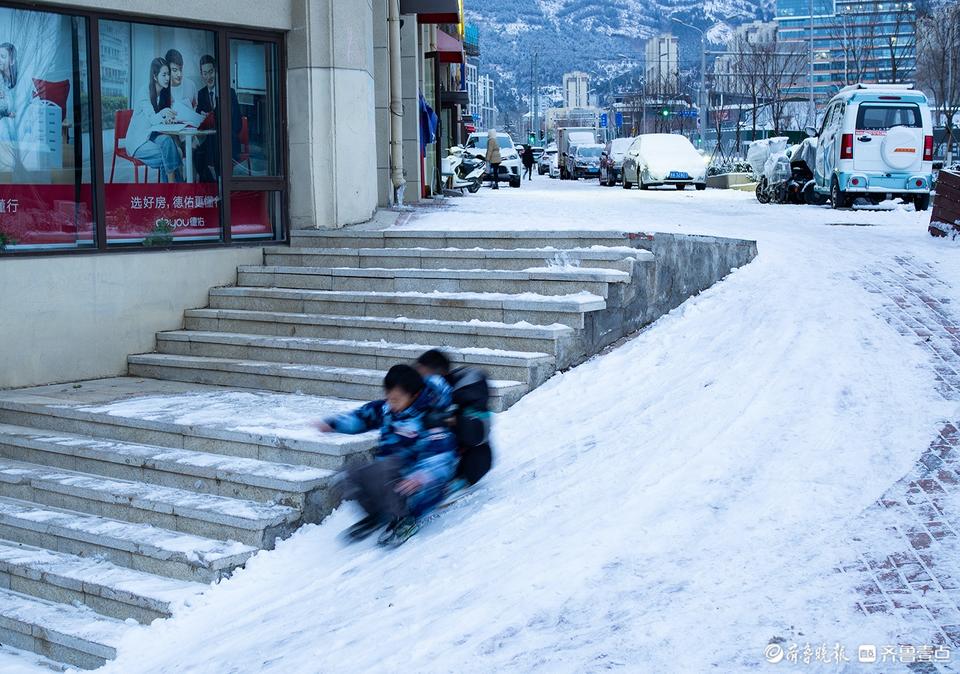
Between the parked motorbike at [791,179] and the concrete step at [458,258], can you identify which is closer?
the concrete step at [458,258]

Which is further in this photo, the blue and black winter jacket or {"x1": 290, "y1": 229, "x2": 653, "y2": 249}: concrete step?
{"x1": 290, "y1": 229, "x2": 653, "y2": 249}: concrete step

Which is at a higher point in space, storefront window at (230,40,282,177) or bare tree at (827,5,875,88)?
bare tree at (827,5,875,88)

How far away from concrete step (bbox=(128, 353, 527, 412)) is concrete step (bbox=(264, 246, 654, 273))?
1.57 m

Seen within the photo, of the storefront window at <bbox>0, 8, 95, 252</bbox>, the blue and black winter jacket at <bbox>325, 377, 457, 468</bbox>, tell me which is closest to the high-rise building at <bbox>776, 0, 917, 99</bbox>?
the storefront window at <bbox>0, 8, 95, 252</bbox>

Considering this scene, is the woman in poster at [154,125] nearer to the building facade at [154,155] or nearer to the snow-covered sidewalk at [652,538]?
the building facade at [154,155]

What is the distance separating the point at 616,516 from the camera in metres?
5.89

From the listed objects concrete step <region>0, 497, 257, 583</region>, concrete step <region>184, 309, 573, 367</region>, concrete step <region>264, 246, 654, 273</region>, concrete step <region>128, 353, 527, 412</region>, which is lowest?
concrete step <region>0, 497, 257, 583</region>

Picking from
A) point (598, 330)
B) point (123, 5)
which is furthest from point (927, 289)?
point (123, 5)

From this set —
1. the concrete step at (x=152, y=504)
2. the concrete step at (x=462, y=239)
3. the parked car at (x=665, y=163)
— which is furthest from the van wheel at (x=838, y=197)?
the concrete step at (x=152, y=504)

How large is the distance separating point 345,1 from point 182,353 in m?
4.21

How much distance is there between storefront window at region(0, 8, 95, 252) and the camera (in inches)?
395

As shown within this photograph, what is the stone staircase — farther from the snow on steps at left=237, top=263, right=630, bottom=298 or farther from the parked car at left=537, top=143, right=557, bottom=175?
the parked car at left=537, top=143, right=557, bottom=175

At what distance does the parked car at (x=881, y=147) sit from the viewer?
19.7 metres

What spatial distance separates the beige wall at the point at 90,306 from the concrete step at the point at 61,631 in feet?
11.0
